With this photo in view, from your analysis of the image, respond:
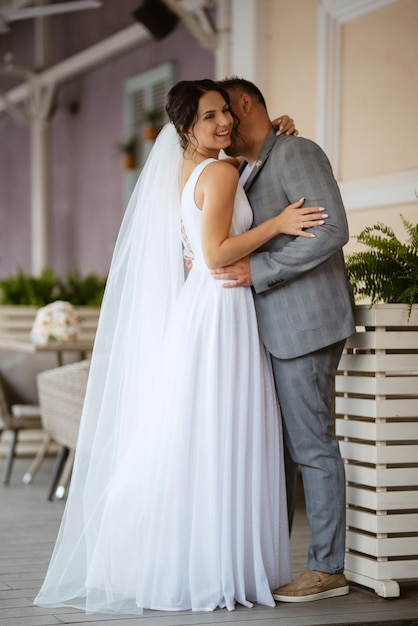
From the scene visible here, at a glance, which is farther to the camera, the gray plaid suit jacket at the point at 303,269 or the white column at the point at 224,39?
the white column at the point at 224,39

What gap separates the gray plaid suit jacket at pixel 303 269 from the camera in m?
3.24

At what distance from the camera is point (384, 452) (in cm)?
344

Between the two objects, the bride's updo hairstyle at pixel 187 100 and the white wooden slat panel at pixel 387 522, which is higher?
the bride's updo hairstyle at pixel 187 100

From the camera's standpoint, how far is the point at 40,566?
3977 millimetres

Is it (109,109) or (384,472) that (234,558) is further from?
(109,109)

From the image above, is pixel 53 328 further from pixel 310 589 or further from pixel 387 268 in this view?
pixel 310 589

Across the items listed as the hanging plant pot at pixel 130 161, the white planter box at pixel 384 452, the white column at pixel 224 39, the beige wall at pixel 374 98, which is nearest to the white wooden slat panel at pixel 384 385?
the white planter box at pixel 384 452

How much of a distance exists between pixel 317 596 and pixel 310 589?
40 millimetres

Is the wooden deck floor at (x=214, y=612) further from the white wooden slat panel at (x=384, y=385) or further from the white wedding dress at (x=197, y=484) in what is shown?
the white wooden slat panel at (x=384, y=385)

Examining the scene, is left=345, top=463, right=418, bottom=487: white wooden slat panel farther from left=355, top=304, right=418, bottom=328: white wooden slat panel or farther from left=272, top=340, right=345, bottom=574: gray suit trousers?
left=355, top=304, right=418, bottom=328: white wooden slat panel

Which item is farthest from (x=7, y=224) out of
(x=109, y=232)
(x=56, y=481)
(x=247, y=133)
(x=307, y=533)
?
(x=247, y=133)

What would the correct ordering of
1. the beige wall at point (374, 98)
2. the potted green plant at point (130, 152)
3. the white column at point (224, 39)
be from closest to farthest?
the beige wall at point (374, 98)
the white column at point (224, 39)
the potted green plant at point (130, 152)

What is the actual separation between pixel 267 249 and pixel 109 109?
8.96 m

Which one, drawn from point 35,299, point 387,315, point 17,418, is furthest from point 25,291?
point 387,315
